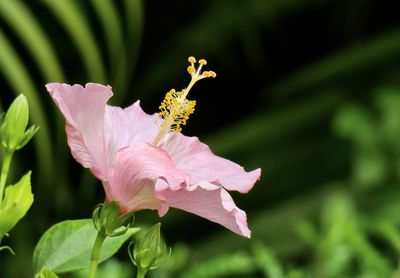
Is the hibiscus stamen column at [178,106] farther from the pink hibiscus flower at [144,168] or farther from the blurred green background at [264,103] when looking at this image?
the blurred green background at [264,103]

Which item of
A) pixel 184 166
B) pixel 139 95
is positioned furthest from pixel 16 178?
pixel 184 166

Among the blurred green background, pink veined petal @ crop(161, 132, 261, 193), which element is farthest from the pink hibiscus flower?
the blurred green background

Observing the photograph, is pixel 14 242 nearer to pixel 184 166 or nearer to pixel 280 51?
pixel 280 51

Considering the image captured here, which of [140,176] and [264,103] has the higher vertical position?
[140,176]

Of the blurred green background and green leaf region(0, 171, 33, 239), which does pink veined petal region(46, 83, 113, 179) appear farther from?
the blurred green background

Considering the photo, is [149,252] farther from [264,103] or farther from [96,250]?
[264,103]

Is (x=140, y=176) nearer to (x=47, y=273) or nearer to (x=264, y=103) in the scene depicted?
(x=47, y=273)

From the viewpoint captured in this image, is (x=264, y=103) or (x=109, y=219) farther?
(x=264, y=103)

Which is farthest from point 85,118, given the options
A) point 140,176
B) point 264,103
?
point 264,103
